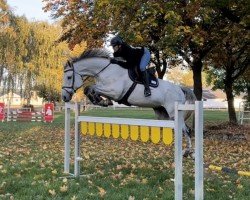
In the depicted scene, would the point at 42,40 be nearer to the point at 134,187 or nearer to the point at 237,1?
the point at 237,1

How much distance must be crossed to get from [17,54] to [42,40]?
156 inches

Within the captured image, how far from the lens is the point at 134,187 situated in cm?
763

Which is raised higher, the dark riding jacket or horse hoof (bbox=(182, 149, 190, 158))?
the dark riding jacket

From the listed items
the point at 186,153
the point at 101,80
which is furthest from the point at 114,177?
the point at 186,153

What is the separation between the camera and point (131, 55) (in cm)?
814

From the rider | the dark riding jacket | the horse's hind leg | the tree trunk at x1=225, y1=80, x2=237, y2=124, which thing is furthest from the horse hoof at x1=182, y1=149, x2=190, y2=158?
the tree trunk at x1=225, y1=80, x2=237, y2=124

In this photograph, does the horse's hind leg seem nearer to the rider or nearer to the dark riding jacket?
the rider

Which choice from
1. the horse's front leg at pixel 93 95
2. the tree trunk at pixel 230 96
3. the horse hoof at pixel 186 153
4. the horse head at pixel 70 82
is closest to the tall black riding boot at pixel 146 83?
the horse's front leg at pixel 93 95

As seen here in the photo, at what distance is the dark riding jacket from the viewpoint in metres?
8.09

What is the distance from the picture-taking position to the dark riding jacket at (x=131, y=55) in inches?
319

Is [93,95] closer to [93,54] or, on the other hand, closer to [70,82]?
[70,82]

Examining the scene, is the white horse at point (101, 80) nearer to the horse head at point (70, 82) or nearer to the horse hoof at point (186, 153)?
the horse head at point (70, 82)

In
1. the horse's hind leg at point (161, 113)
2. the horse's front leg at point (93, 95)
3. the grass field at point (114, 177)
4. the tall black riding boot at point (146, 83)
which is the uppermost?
the tall black riding boot at point (146, 83)

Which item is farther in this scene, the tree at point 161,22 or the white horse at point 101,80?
the tree at point 161,22
